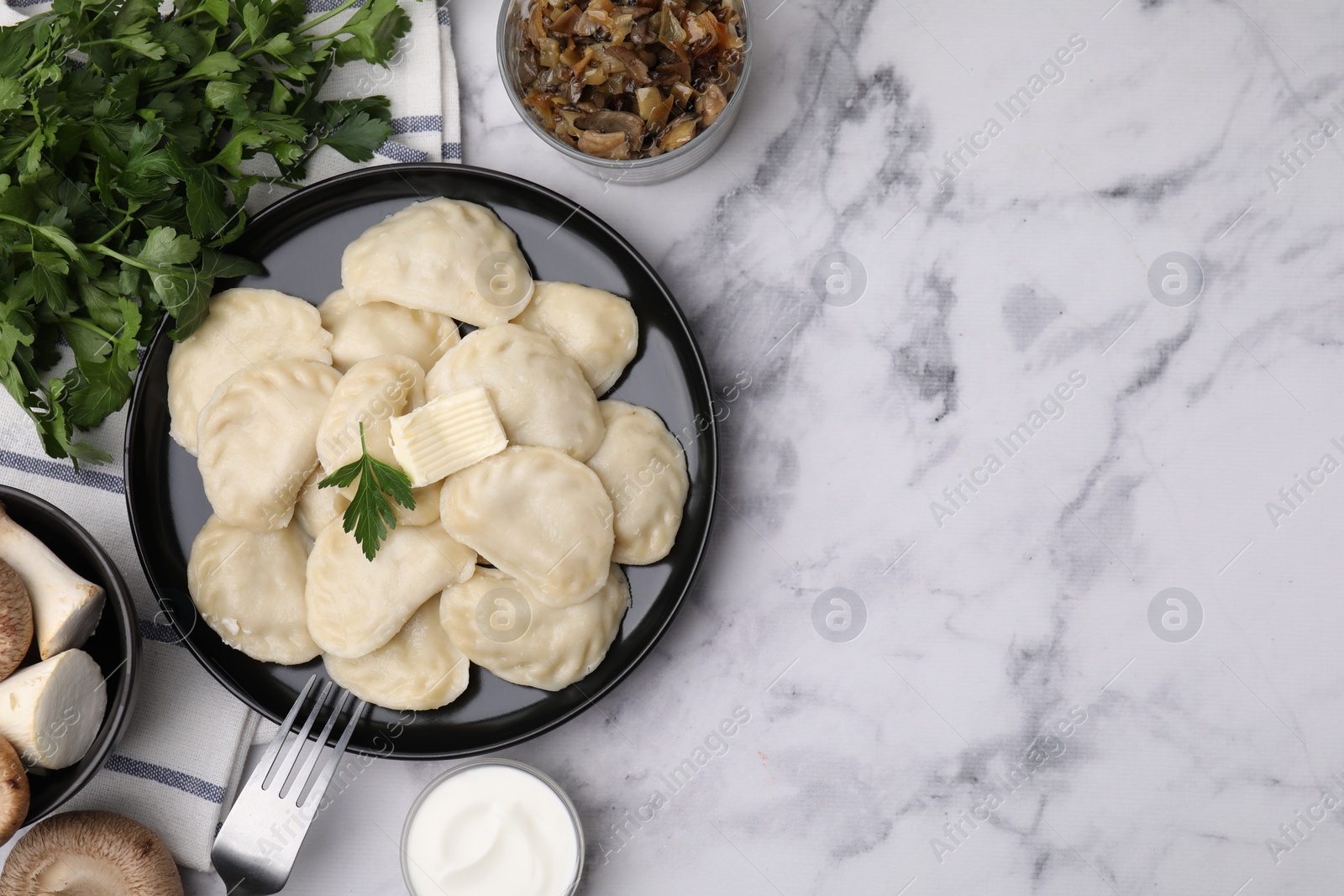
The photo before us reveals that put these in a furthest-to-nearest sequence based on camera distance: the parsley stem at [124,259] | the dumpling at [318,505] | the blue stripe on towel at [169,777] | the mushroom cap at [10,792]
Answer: the blue stripe on towel at [169,777] → the dumpling at [318,505] → the parsley stem at [124,259] → the mushroom cap at [10,792]

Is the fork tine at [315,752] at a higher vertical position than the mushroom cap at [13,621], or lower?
lower

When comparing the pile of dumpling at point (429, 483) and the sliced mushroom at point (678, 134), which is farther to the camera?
the sliced mushroom at point (678, 134)

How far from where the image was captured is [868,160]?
1.95 meters

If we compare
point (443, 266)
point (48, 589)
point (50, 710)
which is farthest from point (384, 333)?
point (50, 710)

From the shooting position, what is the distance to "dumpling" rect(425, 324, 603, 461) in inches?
64.6

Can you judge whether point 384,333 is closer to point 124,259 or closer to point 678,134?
point 124,259

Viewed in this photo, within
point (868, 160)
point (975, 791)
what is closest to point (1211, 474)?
point (975, 791)

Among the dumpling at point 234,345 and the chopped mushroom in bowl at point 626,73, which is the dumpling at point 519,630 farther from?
the chopped mushroom in bowl at point 626,73

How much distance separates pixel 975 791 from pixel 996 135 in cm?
138

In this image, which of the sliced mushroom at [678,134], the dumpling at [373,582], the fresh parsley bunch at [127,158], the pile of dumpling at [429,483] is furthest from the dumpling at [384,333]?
the sliced mushroom at [678,134]

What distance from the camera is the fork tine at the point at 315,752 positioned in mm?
1708

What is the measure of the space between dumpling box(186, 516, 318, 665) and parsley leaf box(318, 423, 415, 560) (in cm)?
24

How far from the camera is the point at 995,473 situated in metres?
1.93

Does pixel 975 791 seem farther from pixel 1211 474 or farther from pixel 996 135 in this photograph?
pixel 996 135
